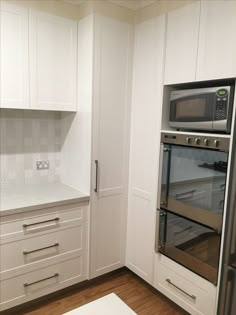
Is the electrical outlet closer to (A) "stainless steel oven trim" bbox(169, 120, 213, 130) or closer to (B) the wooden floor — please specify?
(B) the wooden floor

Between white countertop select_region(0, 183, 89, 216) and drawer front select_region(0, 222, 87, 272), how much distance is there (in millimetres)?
251

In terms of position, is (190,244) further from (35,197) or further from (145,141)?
(35,197)

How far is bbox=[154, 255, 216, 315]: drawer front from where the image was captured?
191cm

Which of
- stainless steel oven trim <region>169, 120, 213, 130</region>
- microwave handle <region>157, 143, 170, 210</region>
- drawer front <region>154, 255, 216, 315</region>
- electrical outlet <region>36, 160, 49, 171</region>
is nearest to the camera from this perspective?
stainless steel oven trim <region>169, 120, 213, 130</region>

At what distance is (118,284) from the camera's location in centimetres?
253

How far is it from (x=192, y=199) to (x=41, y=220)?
1.15 metres

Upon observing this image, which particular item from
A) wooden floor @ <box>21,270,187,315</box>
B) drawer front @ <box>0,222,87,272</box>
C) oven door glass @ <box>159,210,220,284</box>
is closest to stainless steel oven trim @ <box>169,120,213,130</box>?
oven door glass @ <box>159,210,220,284</box>

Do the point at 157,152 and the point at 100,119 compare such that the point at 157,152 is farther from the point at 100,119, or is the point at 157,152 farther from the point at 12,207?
the point at 12,207

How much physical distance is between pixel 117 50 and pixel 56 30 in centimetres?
52

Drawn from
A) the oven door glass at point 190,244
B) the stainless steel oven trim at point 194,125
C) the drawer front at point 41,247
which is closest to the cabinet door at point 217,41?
the stainless steel oven trim at point 194,125

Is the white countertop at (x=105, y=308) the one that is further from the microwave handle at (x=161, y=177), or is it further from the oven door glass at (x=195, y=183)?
the microwave handle at (x=161, y=177)

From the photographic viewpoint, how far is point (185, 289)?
207 centimetres

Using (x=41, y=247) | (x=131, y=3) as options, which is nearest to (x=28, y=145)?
(x=41, y=247)

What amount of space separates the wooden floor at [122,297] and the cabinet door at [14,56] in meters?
1.63
